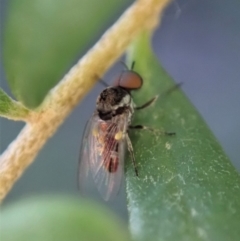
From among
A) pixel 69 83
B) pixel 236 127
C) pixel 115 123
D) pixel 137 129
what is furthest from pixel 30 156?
pixel 236 127

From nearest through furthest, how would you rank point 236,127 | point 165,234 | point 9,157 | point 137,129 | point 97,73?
1. point 165,234
2. point 9,157
3. point 97,73
4. point 137,129
5. point 236,127

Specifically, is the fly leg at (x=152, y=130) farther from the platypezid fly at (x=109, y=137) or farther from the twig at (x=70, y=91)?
the twig at (x=70, y=91)

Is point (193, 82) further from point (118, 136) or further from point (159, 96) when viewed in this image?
point (159, 96)

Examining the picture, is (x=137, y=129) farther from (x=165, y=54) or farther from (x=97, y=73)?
(x=165, y=54)

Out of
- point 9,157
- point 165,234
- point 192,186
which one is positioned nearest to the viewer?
point 165,234

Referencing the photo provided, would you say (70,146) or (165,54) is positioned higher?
(165,54)
